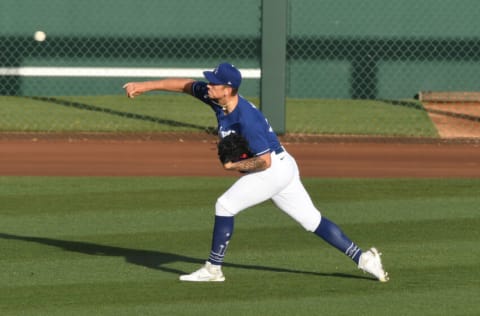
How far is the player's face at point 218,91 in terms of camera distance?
911 centimetres

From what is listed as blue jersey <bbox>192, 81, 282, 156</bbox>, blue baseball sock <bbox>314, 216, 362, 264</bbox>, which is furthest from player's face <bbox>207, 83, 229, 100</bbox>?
blue baseball sock <bbox>314, 216, 362, 264</bbox>

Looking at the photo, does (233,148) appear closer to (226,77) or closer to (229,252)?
(226,77)

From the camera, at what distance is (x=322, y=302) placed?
877cm

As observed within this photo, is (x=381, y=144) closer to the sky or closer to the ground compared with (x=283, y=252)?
closer to the ground

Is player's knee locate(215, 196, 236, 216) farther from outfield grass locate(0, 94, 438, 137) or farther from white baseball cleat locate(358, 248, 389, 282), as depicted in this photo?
outfield grass locate(0, 94, 438, 137)

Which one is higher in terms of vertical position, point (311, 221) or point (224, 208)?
point (224, 208)

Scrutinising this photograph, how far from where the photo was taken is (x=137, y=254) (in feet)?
34.6

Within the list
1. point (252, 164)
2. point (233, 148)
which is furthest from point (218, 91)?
point (252, 164)

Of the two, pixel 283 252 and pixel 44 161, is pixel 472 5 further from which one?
pixel 283 252

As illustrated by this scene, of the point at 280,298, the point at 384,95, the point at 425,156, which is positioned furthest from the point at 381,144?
the point at 280,298

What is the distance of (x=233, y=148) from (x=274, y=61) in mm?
9765

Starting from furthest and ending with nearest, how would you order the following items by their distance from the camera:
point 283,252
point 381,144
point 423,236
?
point 381,144 < point 423,236 < point 283,252

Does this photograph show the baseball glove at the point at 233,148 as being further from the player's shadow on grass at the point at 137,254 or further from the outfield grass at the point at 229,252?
the player's shadow on grass at the point at 137,254

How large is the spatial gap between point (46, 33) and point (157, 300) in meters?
13.5
